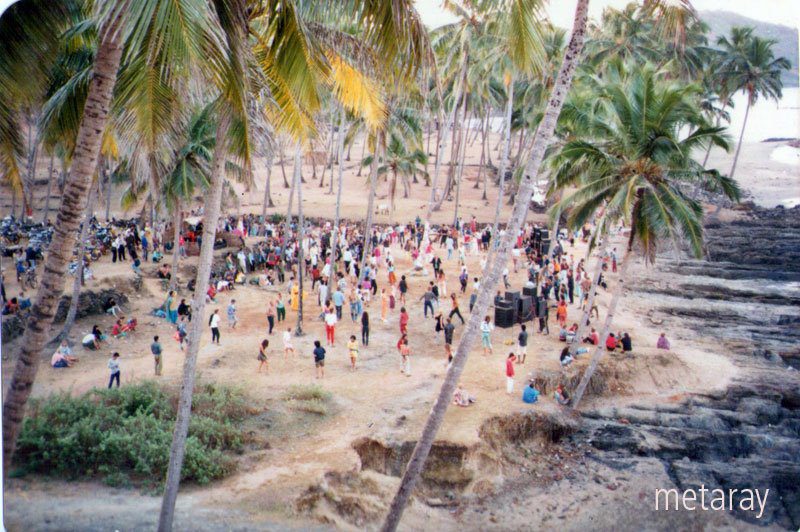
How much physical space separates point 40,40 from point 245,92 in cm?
247

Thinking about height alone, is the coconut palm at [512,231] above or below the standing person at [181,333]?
above

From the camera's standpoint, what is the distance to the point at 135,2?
14.7ft

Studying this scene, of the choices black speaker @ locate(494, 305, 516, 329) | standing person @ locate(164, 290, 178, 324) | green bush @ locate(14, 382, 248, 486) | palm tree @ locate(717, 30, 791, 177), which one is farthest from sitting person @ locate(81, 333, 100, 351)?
palm tree @ locate(717, 30, 791, 177)

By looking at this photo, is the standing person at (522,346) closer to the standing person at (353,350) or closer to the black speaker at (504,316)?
the black speaker at (504,316)

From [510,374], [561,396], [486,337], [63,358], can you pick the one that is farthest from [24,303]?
[561,396]

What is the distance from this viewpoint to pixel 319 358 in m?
14.6

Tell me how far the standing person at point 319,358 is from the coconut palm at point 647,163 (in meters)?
6.77

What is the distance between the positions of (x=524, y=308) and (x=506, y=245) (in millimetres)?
13204

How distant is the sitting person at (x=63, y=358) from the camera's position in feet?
48.2

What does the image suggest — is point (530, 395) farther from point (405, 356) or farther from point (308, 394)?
point (308, 394)

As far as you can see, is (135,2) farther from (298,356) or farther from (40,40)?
(298,356)

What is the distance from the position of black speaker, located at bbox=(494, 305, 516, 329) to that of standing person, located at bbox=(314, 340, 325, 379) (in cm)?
713

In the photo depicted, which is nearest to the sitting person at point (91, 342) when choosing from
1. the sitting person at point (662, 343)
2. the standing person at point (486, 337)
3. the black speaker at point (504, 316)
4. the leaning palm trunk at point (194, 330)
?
the leaning palm trunk at point (194, 330)

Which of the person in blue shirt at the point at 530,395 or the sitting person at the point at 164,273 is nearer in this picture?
the person in blue shirt at the point at 530,395
